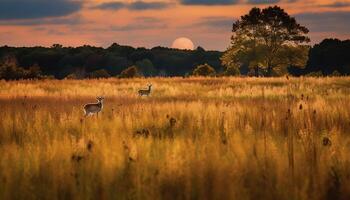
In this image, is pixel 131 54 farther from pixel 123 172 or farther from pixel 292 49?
pixel 123 172

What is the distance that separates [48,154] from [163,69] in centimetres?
11217

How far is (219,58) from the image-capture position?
87.9m

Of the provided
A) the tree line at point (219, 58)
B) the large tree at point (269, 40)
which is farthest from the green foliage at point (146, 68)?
the large tree at point (269, 40)

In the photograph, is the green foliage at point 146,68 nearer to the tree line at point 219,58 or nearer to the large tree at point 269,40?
the tree line at point 219,58

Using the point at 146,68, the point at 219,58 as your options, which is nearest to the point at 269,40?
the point at 219,58

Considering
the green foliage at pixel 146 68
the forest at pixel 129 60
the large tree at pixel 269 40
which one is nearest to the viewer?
the large tree at pixel 269 40

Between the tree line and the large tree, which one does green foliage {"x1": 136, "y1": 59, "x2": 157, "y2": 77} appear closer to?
the tree line

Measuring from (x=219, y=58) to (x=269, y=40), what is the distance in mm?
19325

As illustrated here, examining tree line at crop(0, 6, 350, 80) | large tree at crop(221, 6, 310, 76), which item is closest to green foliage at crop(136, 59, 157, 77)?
tree line at crop(0, 6, 350, 80)

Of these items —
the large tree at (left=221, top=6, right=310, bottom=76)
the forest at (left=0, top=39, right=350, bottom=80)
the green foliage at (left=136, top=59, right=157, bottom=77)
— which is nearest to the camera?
the large tree at (left=221, top=6, right=310, bottom=76)

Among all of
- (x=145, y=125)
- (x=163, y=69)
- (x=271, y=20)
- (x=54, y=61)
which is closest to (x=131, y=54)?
(x=163, y=69)

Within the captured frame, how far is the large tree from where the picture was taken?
66.7m

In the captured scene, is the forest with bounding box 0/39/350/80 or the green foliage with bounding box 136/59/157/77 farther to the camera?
the green foliage with bounding box 136/59/157/77

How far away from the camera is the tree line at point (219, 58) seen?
2630 inches
